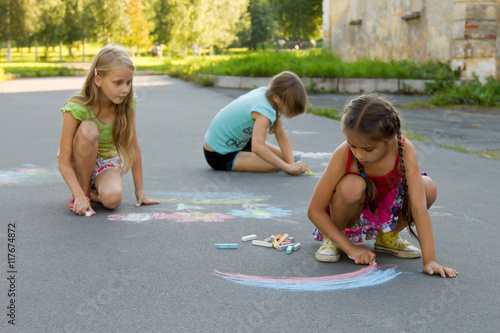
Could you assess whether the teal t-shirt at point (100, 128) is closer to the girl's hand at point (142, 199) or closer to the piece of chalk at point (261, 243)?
the girl's hand at point (142, 199)

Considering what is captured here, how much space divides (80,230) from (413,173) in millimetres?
1898

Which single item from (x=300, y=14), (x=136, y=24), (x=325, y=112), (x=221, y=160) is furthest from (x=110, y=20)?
(x=221, y=160)

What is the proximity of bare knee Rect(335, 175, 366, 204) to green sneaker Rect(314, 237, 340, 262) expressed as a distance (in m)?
0.32

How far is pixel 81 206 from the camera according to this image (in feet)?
12.2

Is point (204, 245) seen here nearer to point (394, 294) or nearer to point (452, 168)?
point (394, 294)

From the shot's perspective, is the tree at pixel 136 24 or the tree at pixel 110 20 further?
the tree at pixel 136 24

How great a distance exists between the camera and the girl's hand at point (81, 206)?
372 cm

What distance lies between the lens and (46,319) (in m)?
2.25

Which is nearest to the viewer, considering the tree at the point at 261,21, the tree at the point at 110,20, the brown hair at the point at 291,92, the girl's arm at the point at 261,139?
the brown hair at the point at 291,92

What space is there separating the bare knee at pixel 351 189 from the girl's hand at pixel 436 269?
1.44 feet

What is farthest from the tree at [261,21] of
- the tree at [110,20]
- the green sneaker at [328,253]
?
the green sneaker at [328,253]

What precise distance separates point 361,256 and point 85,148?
1.91 m

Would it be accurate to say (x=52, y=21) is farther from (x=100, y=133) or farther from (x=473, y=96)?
(x=100, y=133)

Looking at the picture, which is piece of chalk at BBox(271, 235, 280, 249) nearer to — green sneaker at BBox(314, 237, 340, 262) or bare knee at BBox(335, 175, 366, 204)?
green sneaker at BBox(314, 237, 340, 262)
